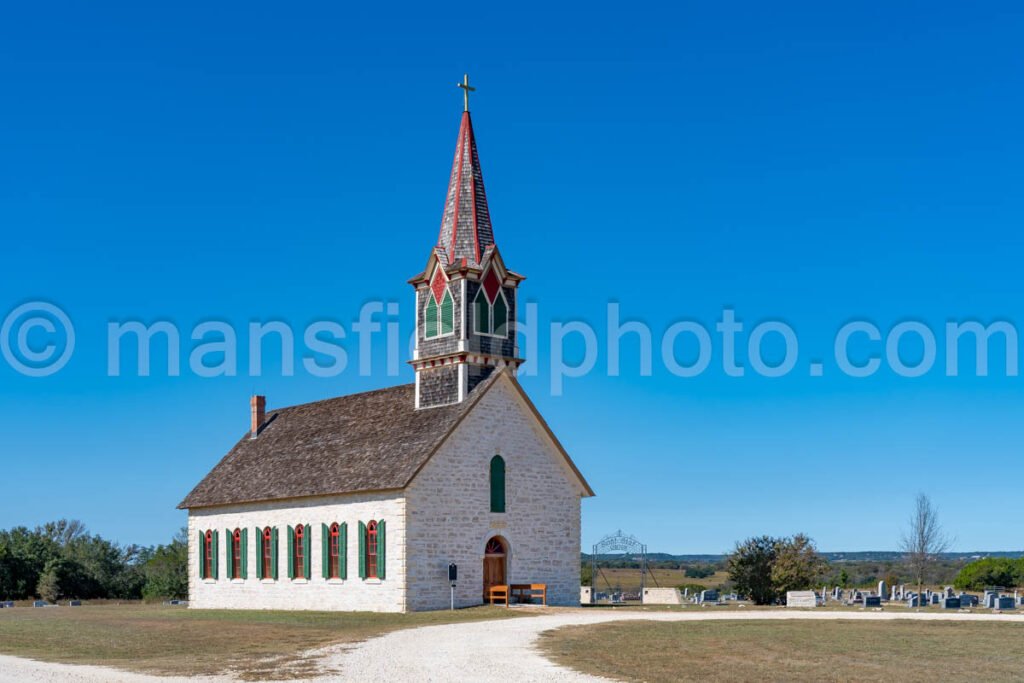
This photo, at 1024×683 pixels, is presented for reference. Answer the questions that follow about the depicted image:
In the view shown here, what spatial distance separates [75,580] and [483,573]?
89.1 ft

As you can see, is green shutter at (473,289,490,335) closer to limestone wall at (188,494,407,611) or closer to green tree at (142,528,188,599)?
limestone wall at (188,494,407,611)

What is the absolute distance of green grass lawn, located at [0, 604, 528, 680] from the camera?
2088 centimetres

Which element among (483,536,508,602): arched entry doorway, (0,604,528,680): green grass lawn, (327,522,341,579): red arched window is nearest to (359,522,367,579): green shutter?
(327,522,341,579): red arched window

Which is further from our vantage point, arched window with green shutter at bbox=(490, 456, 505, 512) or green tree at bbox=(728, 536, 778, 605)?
green tree at bbox=(728, 536, 778, 605)

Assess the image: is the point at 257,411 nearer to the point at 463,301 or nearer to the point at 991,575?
the point at 463,301

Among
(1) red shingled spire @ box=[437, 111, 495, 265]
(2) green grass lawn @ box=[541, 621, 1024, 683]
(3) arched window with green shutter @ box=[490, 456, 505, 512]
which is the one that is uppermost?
(1) red shingled spire @ box=[437, 111, 495, 265]

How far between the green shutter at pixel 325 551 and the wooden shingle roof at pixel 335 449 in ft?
4.33

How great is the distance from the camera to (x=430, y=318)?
41000mm

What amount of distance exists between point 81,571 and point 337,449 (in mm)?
22097

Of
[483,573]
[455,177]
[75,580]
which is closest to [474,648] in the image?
[483,573]

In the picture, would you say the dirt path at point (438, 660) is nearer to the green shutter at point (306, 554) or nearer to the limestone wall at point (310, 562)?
the limestone wall at point (310, 562)

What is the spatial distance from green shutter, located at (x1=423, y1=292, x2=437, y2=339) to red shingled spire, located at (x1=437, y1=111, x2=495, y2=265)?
1.66 metres

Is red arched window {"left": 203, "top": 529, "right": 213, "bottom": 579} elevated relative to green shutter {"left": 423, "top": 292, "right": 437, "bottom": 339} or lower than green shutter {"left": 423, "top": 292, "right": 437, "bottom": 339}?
A: lower

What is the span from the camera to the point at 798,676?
17.8 m
